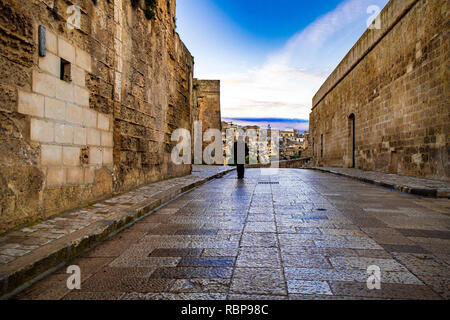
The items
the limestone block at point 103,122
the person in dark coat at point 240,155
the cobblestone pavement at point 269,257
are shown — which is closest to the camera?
the cobblestone pavement at point 269,257

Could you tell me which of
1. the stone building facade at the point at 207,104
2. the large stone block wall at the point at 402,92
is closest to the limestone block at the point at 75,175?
the large stone block wall at the point at 402,92

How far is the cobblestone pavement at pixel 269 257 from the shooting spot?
207cm

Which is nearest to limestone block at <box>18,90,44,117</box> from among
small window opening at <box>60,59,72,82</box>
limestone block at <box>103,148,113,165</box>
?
small window opening at <box>60,59,72,82</box>

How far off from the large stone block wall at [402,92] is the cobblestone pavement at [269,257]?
483 cm

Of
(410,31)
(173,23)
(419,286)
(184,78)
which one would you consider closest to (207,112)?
(184,78)

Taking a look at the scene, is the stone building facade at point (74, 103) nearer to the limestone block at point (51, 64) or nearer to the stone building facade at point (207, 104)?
the limestone block at point (51, 64)

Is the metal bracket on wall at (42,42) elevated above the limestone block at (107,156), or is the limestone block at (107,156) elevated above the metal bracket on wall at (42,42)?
the metal bracket on wall at (42,42)

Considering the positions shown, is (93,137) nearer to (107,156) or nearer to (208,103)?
(107,156)

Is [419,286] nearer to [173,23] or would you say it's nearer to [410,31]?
[173,23]

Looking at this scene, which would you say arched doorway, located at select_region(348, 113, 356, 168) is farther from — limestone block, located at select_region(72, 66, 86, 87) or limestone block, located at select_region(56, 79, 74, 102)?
limestone block, located at select_region(56, 79, 74, 102)

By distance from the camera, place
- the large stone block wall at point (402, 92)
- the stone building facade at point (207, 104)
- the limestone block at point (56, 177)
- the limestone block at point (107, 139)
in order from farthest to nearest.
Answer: the stone building facade at point (207, 104), the large stone block wall at point (402, 92), the limestone block at point (107, 139), the limestone block at point (56, 177)

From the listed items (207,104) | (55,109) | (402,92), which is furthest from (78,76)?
(207,104)

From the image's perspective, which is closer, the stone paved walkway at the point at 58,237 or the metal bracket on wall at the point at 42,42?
the stone paved walkway at the point at 58,237
